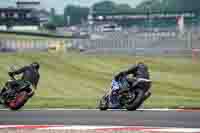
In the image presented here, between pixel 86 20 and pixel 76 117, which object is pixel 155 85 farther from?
pixel 86 20

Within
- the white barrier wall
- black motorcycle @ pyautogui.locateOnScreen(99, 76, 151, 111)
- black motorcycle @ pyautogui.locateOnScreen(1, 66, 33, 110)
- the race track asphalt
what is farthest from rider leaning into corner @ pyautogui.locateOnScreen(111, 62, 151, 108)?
the white barrier wall

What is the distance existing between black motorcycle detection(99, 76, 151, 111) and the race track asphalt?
0.51m

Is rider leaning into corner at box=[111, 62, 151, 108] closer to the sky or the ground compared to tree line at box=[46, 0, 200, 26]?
closer to the sky

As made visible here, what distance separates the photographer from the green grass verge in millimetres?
29766

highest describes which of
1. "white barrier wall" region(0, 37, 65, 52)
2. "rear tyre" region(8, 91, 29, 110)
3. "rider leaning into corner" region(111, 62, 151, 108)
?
A: "rider leaning into corner" region(111, 62, 151, 108)

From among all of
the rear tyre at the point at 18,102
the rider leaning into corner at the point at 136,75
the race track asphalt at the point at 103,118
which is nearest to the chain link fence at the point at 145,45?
the rear tyre at the point at 18,102

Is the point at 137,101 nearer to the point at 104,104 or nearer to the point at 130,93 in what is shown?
the point at 130,93

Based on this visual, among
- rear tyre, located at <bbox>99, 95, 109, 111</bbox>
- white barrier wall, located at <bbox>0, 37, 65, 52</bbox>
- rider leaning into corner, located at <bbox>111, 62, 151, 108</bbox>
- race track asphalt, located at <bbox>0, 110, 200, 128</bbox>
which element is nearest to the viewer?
race track asphalt, located at <bbox>0, 110, 200, 128</bbox>

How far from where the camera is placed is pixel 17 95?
1658 centimetres

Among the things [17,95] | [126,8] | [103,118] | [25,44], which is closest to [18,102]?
[17,95]

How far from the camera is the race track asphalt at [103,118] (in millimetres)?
12566

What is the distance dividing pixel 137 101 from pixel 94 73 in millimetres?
20648

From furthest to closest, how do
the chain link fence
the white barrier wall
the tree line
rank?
the tree line
the white barrier wall
the chain link fence

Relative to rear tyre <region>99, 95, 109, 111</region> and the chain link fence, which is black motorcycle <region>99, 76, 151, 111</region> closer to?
rear tyre <region>99, 95, 109, 111</region>
